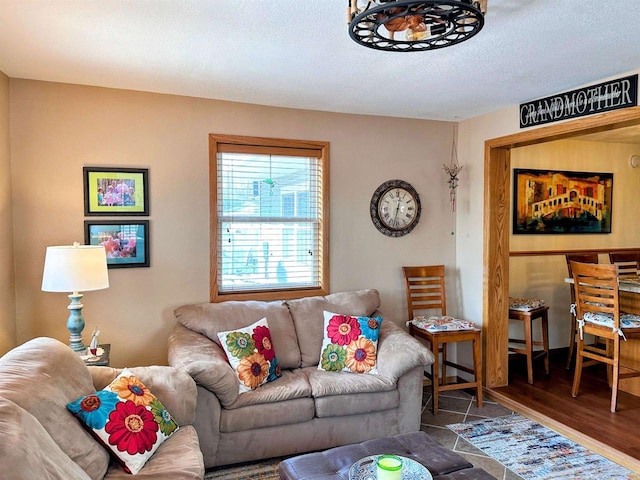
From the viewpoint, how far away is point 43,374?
1.98 metres

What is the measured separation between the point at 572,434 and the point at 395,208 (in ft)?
7.27

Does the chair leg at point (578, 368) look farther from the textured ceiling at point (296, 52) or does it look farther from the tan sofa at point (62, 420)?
the tan sofa at point (62, 420)

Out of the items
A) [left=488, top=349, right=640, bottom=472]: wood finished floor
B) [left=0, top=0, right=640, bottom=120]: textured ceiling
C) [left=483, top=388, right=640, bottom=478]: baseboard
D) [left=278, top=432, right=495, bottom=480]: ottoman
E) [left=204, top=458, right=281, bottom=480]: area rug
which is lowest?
[left=204, top=458, right=281, bottom=480]: area rug

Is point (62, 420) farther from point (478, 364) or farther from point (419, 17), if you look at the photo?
point (478, 364)

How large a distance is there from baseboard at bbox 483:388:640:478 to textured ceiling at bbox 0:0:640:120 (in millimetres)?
2415

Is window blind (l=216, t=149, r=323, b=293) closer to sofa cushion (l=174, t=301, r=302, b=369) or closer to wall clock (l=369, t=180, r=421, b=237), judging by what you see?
sofa cushion (l=174, t=301, r=302, b=369)

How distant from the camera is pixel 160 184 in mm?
3482

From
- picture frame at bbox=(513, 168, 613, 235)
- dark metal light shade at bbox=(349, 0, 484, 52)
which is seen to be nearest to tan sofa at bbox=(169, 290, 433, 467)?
dark metal light shade at bbox=(349, 0, 484, 52)

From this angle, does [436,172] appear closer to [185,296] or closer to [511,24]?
[511,24]

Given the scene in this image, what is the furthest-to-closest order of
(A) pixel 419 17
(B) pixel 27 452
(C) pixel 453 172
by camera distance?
(C) pixel 453 172 → (A) pixel 419 17 → (B) pixel 27 452

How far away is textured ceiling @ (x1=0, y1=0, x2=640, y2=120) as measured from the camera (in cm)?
209

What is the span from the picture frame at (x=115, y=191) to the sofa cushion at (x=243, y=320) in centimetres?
84

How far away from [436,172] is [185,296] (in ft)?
8.38

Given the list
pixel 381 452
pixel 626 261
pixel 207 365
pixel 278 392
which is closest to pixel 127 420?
pixel 207 365
